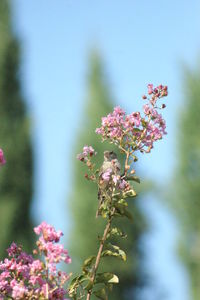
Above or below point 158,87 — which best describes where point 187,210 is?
above

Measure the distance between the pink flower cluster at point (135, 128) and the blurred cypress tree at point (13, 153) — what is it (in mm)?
11337

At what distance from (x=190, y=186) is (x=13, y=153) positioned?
4.71 metres

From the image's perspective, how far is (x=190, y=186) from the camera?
48.0 ft

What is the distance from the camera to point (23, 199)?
14.3m

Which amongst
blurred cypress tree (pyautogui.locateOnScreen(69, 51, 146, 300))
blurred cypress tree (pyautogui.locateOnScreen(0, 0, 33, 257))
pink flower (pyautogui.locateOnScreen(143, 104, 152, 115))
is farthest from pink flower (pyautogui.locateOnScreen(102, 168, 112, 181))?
blurred cypress tree (pyautogui.locateOnScreen(69, 51, 146, 300))

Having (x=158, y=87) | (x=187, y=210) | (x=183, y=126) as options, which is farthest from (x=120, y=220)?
(x=158, y=87)

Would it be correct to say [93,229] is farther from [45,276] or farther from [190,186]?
[45,276]

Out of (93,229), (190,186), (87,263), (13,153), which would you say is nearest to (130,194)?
(87,263)

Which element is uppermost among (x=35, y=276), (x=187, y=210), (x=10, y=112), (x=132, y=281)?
(x=10, y=112)

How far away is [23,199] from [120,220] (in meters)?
2.95

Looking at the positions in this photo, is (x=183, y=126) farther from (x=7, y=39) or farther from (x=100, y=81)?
(x=7, y=39)

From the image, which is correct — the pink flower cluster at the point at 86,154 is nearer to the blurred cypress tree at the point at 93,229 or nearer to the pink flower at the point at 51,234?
the pink flower at the point at 51,234

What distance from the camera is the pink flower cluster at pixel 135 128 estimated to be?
1952 millimetres

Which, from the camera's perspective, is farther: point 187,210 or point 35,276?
point 187,210
